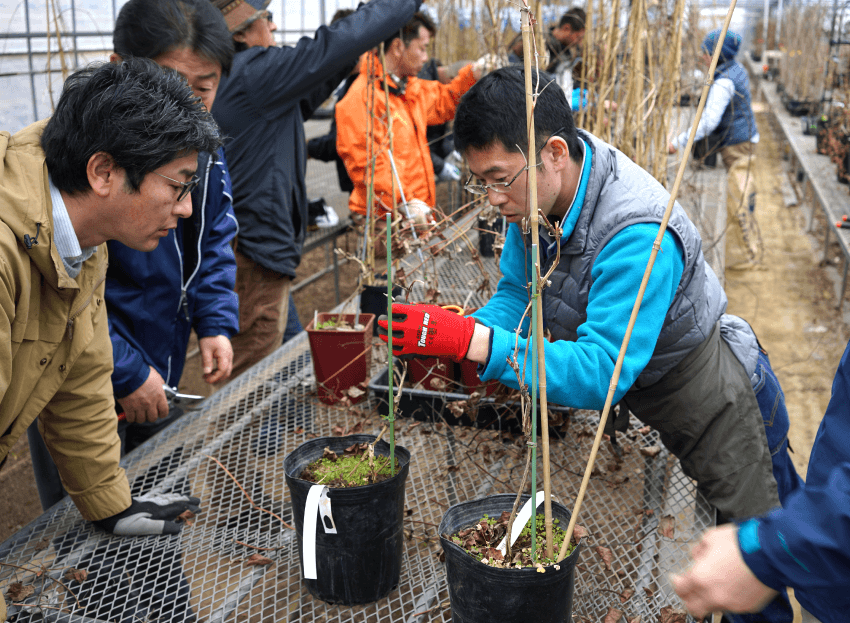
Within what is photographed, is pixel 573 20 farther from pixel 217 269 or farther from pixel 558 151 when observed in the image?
pixel 558 151

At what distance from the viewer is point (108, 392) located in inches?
58.5

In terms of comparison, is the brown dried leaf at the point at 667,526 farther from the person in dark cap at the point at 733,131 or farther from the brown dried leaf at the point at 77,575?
the person in dark cap at the point at 733,131

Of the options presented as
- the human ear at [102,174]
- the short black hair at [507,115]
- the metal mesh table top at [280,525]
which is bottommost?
the metal mesh table top at [280,525]

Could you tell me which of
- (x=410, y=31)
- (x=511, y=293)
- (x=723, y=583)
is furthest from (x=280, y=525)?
(x=410, y=31)

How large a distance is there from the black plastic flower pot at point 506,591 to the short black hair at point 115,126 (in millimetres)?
859

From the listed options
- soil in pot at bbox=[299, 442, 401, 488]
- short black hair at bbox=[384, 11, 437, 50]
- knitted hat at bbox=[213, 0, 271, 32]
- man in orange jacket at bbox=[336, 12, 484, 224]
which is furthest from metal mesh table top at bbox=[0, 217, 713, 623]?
short black hair at bbox=[384, 11, 437, 50]

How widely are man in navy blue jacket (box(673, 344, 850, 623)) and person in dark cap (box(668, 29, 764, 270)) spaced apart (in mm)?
3928

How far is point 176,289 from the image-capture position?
1.91 m

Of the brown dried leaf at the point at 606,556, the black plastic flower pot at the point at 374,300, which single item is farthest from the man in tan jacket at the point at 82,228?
the black plastic flower pot at the point at 374,300

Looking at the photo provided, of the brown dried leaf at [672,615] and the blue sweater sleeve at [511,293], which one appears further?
the blue sweater sleeve at [511,293]

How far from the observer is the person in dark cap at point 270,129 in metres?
2.36

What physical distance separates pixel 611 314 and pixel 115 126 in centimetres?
95

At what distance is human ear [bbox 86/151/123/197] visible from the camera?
3.95 ft

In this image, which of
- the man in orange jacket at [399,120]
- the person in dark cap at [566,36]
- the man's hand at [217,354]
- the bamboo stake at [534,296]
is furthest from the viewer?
the person in dark cap at [566,36]
